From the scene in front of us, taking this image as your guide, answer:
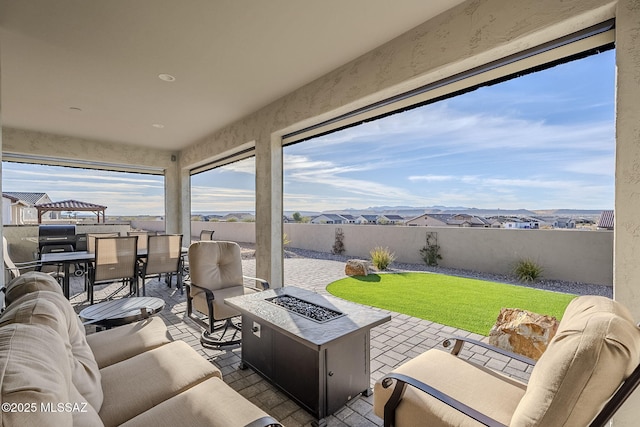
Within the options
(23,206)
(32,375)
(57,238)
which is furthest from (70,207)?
(32,375)

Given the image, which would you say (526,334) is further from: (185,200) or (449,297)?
(185,200)

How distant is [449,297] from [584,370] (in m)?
4.05

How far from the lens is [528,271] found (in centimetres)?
611

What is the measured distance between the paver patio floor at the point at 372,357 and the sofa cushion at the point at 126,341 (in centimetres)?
68

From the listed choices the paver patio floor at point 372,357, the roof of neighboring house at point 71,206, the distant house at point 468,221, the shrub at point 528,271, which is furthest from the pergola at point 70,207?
the shrub at point 528,271

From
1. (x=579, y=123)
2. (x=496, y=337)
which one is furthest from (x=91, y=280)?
(x=579, y=123)

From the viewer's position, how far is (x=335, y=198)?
45.1 feet

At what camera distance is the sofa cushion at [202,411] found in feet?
4.11

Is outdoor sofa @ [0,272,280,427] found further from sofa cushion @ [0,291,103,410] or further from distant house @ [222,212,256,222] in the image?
distant house @ [222,212,256,222]

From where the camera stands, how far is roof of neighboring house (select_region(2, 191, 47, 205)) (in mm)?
6283

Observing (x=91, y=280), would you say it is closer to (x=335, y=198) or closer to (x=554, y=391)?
(x=554, y=391)

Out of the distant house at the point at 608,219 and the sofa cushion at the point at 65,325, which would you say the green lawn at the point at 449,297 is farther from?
the sofa cushion at the point at 65,325

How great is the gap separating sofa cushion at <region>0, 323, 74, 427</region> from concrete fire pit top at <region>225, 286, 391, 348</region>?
44.8 inches

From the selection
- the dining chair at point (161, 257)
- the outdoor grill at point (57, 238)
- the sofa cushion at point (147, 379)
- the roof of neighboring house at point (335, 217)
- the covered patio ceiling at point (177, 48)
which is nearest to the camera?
the sofa cushion at point (147, 379)
